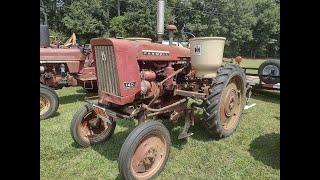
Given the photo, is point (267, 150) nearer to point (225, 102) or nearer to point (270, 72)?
point (225, 102)

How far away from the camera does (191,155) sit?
409 centimetres

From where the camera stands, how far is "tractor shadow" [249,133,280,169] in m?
3.89

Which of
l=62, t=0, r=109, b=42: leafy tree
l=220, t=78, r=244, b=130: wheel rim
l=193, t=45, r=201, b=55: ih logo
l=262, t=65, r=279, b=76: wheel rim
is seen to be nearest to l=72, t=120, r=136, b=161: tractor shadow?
l=220, t=78, r=244, b=130: wheel rim

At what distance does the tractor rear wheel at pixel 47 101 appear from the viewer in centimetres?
600

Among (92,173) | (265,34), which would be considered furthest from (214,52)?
(265,34)

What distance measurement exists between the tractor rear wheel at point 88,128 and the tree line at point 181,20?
79.9 feet

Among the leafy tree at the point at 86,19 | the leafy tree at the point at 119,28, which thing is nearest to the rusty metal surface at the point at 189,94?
the leafy tree at the point at 119,28

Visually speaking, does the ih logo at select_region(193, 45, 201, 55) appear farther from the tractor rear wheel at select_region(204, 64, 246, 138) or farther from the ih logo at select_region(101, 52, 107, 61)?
the ih logo at select_region(101, 52, 107, 61)

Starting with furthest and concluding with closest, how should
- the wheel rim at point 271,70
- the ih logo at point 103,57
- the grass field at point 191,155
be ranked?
the wheel rim at point 271,70 < the ih logo at point 103,57 < the grass field at point 191,155

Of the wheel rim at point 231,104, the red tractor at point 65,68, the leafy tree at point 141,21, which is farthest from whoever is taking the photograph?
the leafy tree at point 141,21

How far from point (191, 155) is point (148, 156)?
2.99 ft

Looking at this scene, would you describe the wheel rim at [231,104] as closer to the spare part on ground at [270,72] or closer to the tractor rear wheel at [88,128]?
the tractor rear wheel at [88,128]

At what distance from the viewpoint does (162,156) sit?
11.8 ft

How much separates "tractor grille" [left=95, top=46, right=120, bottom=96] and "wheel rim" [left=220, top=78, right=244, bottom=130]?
5.64ft
